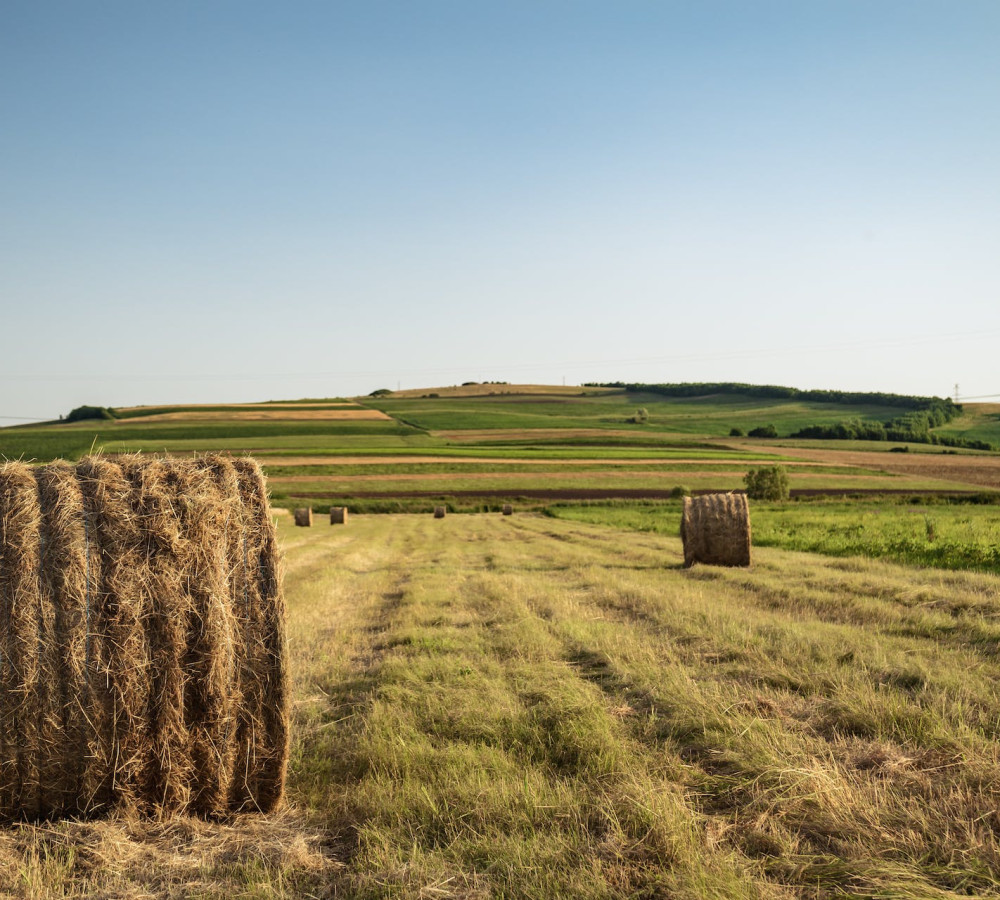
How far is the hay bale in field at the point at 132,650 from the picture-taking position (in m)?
4.99

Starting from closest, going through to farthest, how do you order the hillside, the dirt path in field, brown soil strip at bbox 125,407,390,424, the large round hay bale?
the large round hay bale
the hillside
the dirt path in field
brown soil strip at bbox 125,407,390,424

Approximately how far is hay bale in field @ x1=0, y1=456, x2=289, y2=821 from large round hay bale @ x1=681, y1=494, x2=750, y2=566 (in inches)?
478

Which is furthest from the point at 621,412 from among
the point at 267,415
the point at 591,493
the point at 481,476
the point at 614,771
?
the point at 614,771

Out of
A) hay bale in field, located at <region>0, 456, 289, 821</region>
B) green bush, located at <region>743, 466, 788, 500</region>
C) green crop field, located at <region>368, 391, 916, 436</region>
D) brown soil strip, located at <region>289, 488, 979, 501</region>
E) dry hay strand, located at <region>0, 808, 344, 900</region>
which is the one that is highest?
green crop field, located at <region>368, 391, 916, 436</region>

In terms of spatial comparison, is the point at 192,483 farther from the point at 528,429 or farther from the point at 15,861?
the point at 528,429

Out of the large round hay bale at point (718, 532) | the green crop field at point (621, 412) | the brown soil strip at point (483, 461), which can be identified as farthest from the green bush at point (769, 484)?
the green crop field at point (621, 412)

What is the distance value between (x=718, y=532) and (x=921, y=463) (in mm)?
60562

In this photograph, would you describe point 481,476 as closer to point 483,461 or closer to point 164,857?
point 483,461

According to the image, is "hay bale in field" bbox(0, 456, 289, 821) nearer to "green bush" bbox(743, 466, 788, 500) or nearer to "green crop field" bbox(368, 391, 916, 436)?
"green bush" bbox(743, 466, 788, 500)

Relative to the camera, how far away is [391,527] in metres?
34.2

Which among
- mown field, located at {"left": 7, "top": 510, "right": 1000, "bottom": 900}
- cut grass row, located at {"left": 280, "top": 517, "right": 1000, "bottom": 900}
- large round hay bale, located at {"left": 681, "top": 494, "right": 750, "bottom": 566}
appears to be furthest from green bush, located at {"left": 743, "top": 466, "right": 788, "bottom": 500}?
mown field, located at {"left": 7, "top": 510, "right": 1000, "bottom": 900}

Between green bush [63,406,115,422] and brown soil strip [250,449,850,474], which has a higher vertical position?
green bush [63,406,115,422]

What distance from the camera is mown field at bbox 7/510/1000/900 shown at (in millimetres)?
4016

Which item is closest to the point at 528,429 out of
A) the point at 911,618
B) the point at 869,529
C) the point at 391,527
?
the point at 391,527
